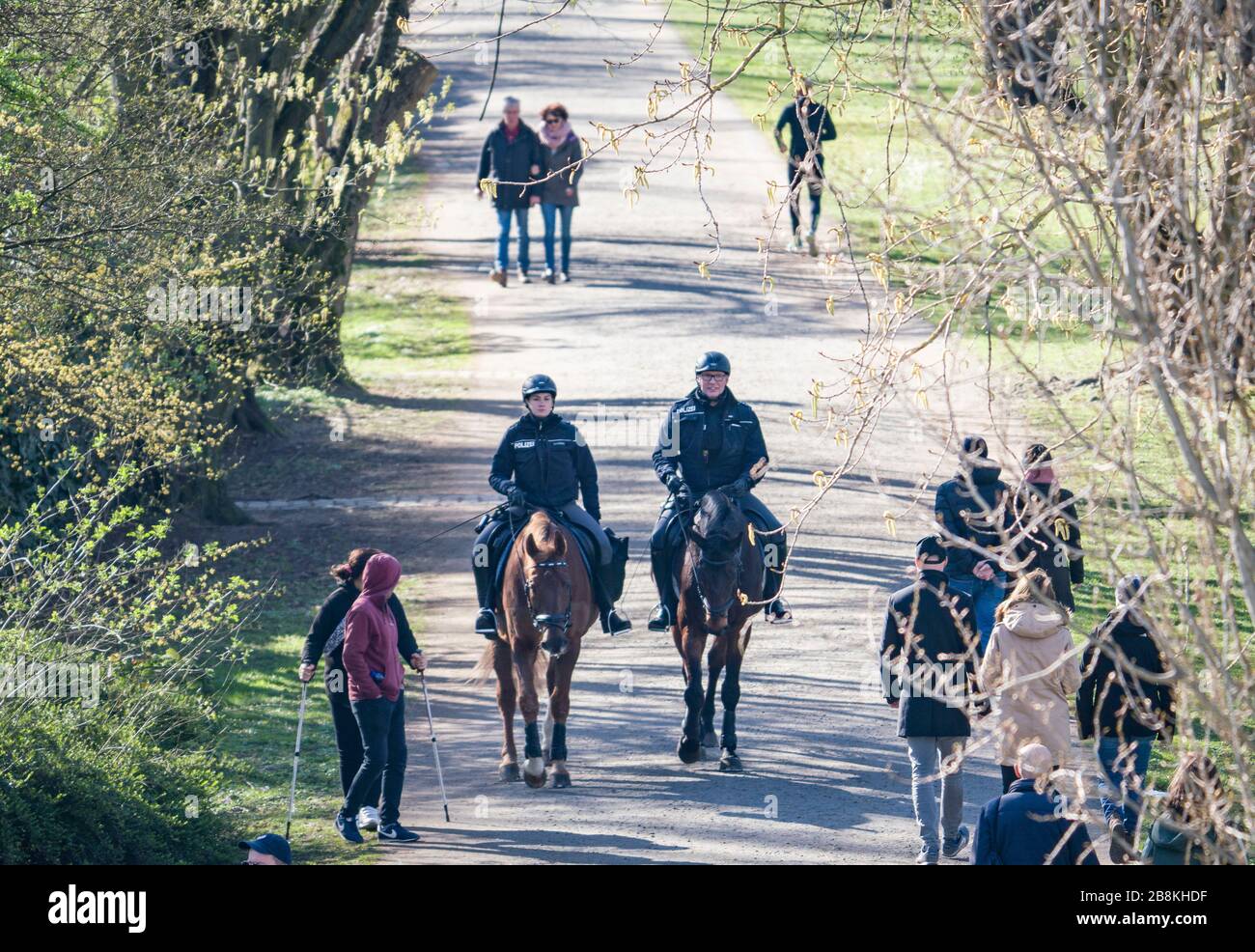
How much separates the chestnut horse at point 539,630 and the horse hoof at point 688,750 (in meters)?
0.92

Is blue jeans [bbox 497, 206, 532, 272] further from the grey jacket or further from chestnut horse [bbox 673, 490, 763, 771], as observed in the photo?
chestnut horse [bbox 673, 490, 763, 771]

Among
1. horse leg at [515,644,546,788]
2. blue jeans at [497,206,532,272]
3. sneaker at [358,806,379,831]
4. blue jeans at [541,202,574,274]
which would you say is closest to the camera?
sneaker at [358,806,379,831]

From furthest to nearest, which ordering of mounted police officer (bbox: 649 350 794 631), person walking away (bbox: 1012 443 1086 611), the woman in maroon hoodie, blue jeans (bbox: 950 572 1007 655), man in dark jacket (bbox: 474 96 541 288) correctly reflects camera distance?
man in dark jacket (bbox: 474 96 541 288) → mounted police officer (bbox: 649 350 794 631) → blue jeans (bbox: 950 572 1007 655) → the woman in maroon hoodie → person walking away (bbox: 1012 443 1086 611)

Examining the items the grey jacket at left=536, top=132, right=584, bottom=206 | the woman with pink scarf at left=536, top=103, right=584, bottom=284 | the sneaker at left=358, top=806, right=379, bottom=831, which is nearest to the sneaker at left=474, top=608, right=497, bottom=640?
the sneaker at left=358, top=806, right=379, bottom=831

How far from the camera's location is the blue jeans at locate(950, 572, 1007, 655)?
12.7 m

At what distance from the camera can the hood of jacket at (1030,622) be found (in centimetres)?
1053

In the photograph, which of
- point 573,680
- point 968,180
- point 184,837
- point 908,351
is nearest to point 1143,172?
point 968,180

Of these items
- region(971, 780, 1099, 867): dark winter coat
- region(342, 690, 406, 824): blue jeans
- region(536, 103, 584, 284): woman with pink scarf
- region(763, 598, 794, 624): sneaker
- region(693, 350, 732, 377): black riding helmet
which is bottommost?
region(342, 690, 406, 824): blue jeans

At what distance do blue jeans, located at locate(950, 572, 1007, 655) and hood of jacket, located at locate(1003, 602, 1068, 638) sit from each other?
1.94m

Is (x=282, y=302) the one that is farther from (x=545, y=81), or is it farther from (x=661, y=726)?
(x=545, y=81)

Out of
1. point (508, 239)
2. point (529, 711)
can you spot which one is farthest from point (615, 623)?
point (508, 239)

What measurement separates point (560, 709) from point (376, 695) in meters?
1.81

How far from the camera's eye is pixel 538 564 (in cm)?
1262

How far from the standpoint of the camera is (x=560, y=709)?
1309 cm
